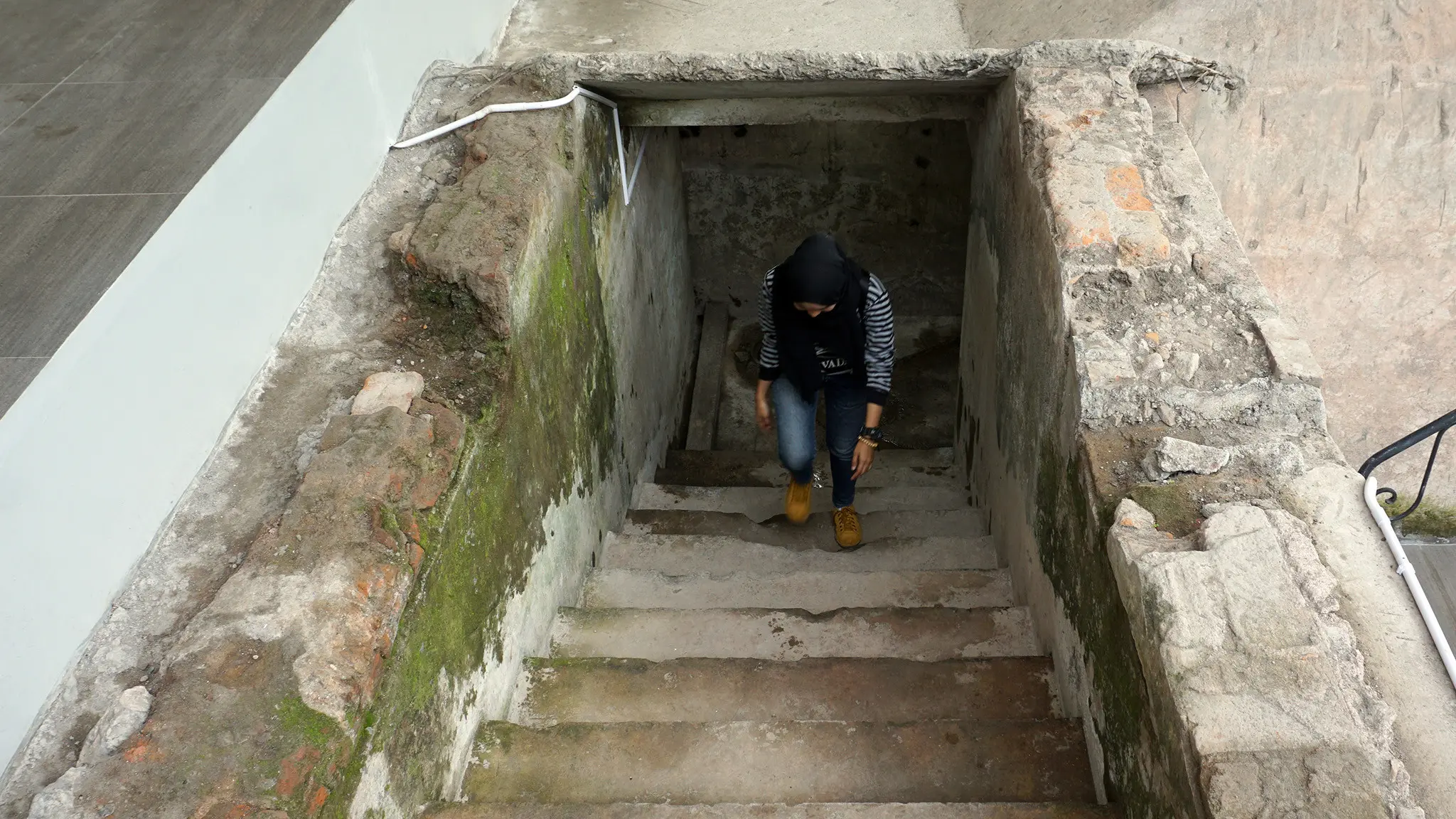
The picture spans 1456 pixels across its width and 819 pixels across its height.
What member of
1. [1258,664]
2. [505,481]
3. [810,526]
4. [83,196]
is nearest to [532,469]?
[505,481]

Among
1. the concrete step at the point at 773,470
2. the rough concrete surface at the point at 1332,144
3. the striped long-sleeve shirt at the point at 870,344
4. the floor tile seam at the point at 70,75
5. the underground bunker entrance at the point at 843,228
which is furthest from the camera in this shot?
the underground bunker entrance at the point at 843,228

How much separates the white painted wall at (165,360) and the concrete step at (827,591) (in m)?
1.75

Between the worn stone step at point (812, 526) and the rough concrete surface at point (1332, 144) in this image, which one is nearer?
the rough concrete surface at point (1332, 144)

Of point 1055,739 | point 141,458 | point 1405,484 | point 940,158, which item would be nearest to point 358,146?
point 141,458

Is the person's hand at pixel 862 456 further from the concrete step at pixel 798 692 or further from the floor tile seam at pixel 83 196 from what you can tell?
the floor tile seam at pixel 83 196

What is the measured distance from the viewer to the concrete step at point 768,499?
16.2 ft

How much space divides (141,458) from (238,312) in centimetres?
50

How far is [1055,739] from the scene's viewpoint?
2.62 m

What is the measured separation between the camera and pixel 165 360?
2230 millimetres

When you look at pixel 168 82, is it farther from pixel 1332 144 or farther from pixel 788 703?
pixel 1332 144

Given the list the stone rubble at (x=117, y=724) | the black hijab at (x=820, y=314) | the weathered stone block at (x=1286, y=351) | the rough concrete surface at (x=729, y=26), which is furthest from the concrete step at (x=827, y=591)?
the rough concrete surface at (x=729, y=26)

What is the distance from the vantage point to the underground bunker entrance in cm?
713

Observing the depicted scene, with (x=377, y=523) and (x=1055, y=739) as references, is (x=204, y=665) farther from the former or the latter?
(x=1055, y=739)

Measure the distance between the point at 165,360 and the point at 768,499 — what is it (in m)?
3.18
